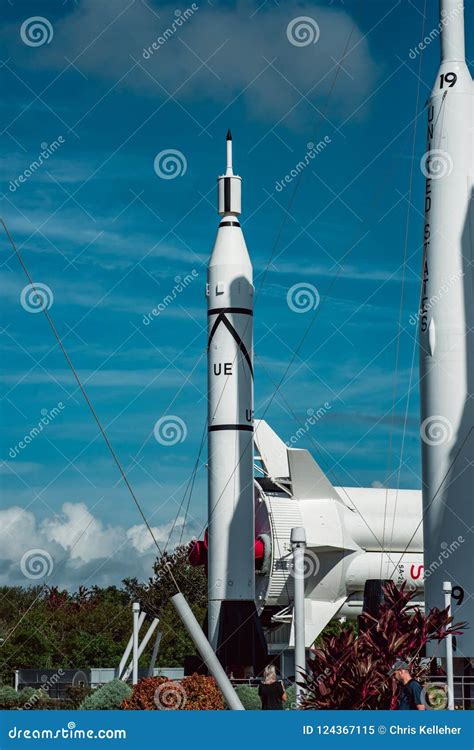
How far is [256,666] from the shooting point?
26.2 m

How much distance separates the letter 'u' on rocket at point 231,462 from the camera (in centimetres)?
2656

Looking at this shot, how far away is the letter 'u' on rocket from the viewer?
26562 millimetres

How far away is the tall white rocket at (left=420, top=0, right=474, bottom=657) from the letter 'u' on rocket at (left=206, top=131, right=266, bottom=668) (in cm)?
599

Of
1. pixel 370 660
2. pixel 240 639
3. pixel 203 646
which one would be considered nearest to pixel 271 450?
pixel 240 639

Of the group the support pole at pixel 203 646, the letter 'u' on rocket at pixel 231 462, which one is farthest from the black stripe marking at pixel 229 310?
the support pole at pixel 203 646

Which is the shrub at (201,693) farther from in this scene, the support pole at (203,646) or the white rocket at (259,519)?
the support pole at (203,646)

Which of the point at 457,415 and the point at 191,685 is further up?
the point at 457,415

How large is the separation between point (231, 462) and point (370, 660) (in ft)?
43.0

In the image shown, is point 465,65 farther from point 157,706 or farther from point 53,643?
point 53,643
